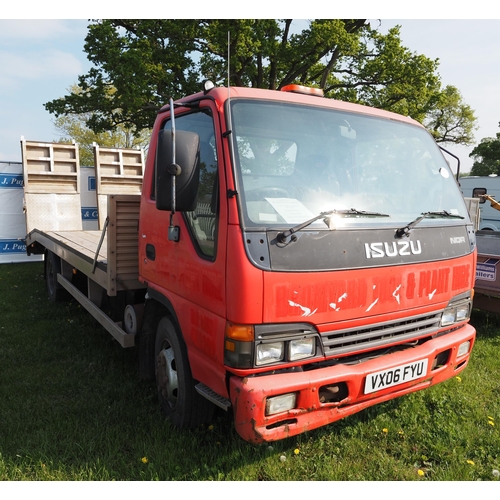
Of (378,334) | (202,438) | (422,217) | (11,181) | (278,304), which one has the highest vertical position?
(11,181)

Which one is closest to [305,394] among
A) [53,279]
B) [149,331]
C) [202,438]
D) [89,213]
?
[202,438]

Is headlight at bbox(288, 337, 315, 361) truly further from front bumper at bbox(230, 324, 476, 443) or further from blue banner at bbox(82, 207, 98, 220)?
blue banner at bbox(82, 207, 98, 220)

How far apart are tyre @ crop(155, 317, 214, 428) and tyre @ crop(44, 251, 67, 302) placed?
368 centimetres

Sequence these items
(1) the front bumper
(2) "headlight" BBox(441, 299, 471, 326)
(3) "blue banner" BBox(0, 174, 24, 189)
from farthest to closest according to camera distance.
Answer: (3) "blue banner" BBox(0, 174, 24, 189) < (2) "headlight" BBox(441, 299, 471, 326) < (1) the front bumper

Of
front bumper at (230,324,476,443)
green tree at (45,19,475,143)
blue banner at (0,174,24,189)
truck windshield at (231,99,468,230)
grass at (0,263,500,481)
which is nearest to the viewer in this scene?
front bumper at (230,324,476,443)

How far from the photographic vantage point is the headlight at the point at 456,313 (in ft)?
9.90

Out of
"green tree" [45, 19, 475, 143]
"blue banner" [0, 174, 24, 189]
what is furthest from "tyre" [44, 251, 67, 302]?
"green tree" [45, 19, 475, 143]

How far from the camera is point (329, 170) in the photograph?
8.93 ft

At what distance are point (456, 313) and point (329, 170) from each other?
1409 mm

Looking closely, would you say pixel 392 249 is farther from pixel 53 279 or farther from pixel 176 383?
pixel 53 279

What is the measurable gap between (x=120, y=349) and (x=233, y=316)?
9.22 ft

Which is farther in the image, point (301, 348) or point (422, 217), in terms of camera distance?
point (422, 217)

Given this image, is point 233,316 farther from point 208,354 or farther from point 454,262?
point 454,262

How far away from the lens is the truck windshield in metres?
2.46
